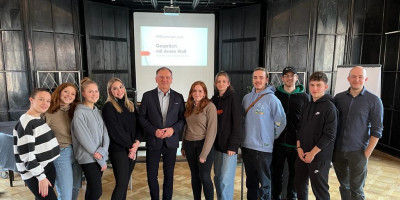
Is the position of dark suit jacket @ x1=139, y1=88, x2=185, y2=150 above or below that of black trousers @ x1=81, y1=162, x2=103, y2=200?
above

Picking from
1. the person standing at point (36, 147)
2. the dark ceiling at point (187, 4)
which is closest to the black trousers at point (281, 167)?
the person standing at point (36, 147)

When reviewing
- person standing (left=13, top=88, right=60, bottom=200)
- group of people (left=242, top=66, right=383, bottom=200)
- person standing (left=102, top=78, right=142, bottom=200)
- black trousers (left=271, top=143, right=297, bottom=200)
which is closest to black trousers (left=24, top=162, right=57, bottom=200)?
person standing (left=13, top=88, right=60, bottom=200)

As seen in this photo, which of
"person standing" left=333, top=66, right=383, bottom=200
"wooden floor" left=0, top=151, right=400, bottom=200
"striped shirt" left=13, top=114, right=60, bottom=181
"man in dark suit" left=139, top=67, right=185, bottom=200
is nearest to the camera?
"striped shirt" left=13, top=114, right=60, bottom=181

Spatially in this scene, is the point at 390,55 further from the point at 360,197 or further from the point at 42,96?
the point at 42,96

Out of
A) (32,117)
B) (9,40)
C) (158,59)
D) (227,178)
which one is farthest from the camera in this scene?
(158,59)

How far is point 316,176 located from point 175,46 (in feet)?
17.7

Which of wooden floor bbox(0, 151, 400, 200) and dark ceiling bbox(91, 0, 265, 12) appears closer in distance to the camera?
wooden floor bbox(0, 151, 400, 200)

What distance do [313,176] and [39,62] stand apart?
5.59 metres

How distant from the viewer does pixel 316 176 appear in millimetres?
2023

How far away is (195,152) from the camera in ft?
7.29

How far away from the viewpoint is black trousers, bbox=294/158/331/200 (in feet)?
6.64

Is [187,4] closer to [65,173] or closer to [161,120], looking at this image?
[161,120]

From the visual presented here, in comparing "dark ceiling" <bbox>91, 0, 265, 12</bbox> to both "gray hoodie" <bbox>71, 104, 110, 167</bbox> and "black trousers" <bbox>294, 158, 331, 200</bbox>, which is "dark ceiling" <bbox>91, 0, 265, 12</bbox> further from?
"black trousers" <bbox>294, 158, 331, 200</bbox>

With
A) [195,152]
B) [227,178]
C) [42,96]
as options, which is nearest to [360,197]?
[227,178]
